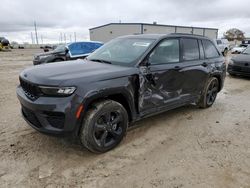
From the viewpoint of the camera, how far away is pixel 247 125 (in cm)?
440

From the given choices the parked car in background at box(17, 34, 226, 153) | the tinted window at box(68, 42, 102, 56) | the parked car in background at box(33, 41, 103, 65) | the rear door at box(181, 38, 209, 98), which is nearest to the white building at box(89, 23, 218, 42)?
the tinted window at box(68, 42, 102, 56)

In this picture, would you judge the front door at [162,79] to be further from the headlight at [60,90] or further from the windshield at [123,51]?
the headlight at [60,90]

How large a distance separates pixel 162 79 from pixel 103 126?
136 centimetres

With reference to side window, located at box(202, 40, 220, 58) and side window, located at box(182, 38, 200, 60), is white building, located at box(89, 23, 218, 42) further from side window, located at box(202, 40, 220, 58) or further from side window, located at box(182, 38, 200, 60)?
side window, located at box(182, 38, 200, 60)

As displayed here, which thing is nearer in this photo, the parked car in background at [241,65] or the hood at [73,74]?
the hood at [73,74]

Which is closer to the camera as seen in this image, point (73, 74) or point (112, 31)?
point (73, 74)

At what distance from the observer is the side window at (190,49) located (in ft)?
14.5

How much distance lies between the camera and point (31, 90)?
300 centimetres

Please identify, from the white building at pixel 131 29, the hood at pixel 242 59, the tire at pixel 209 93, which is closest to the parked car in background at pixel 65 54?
the hood at pixel 242 59

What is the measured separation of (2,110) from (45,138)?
6.78 ft

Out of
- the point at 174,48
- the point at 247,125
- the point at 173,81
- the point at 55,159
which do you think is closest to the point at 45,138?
the point at 55,159

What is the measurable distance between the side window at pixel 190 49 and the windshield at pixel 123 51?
0.93 m

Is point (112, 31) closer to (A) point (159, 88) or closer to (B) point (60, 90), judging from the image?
(A) point (159, 88)

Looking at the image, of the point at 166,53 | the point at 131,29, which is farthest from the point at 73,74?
the point at 131,29
